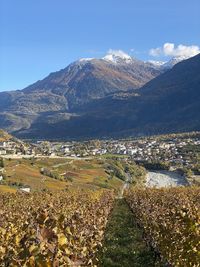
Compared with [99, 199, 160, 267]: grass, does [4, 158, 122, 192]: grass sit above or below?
below

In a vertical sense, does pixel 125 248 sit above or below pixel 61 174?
above

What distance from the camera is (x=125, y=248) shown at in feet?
105

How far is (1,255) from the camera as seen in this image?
13.8 m

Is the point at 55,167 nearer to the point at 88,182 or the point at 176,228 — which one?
the point at 88,182

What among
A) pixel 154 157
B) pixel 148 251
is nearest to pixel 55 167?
pixel 154 157

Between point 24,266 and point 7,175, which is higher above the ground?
point 24,266

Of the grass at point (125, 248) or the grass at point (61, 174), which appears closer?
the grass at point (125, 248)

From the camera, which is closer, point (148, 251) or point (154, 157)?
point (148, 251)

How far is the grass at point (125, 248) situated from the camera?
88.4 feet

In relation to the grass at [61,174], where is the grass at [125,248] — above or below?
above

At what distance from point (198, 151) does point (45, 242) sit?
19257 cm

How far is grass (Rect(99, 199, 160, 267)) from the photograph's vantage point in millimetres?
26947

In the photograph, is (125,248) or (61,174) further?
(61,174)

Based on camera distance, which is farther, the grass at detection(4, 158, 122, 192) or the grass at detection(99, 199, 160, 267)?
the grass at detection(4, 158, 122, 192)
